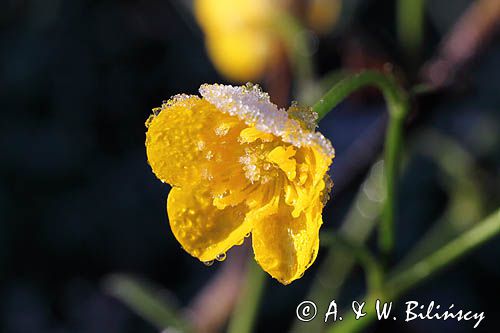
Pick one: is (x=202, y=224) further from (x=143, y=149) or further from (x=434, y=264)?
(x=143, y=149)

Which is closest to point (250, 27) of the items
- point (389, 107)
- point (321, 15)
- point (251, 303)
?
point (321, 15)

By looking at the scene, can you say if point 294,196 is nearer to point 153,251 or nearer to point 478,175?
point 478,175

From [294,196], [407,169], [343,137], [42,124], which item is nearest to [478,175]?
[407,169]

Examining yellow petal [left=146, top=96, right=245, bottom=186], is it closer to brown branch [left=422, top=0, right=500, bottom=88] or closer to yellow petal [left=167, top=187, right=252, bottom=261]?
yellow petal [left=167, top=187, right=252, bottom=261]

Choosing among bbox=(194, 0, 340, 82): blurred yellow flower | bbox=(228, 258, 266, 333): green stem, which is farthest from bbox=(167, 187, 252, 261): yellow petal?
bbox=(194, 0, 340, 82): blurred yellow flower

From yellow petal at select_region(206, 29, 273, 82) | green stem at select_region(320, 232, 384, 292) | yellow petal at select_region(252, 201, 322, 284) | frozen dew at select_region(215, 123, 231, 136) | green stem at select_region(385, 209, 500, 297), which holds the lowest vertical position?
yellow petal at select_region(252, 201, 322, 284)

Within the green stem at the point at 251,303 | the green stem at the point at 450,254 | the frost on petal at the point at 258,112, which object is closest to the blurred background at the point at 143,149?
the green stem at the point at 251,303

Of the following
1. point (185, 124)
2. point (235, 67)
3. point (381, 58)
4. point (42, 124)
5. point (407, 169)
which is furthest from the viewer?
point (42, 124)
